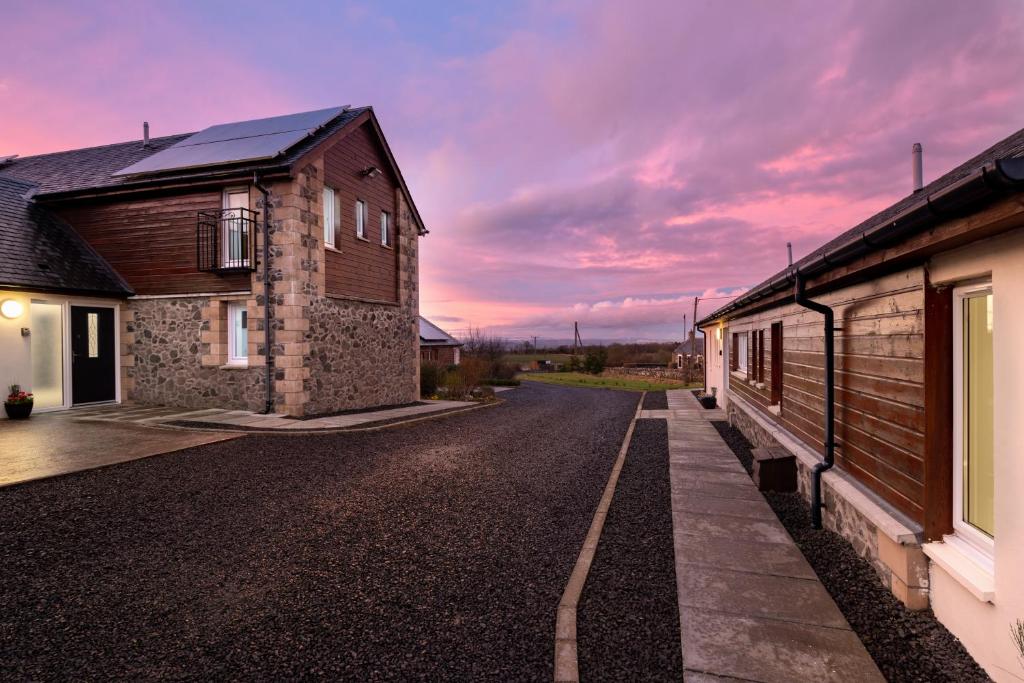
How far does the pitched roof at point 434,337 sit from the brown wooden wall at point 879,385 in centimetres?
2848

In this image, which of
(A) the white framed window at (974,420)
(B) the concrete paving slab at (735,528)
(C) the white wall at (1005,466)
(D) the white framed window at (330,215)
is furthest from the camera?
(D) the white framed window at (330,215)

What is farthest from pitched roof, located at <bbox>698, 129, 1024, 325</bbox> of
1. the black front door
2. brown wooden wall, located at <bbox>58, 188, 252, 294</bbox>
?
the black front door

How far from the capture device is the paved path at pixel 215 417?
1123 cm

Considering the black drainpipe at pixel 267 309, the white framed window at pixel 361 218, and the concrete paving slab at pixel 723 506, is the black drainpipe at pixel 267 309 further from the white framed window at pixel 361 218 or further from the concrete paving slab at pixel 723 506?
the concrete paving slab at pixel 723 506

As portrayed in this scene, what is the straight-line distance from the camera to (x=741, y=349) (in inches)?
543

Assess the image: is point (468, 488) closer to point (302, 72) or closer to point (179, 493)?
point (179, 493)

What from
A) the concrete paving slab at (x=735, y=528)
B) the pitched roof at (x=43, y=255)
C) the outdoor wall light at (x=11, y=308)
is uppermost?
the pitched roof at (x=43, y=255)

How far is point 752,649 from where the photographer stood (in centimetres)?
309

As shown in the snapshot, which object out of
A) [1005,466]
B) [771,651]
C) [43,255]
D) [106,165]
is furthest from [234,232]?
[1005,466]

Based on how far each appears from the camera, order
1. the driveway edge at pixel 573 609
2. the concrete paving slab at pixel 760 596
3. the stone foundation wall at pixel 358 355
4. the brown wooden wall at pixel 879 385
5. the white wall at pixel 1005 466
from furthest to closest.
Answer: the stone foundation wall at pixel 358 355 < the brown wooden wall at pixel 879 385 < the concrete paving slab at pixel 760 596 < the driveway edge at pixel 573 609 < the white wall at pixel 1005 466

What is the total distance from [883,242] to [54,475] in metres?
10.1

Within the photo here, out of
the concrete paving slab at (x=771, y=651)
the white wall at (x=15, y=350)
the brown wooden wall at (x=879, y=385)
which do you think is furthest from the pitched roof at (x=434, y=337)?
the concrete paving slab at (x=771, y=651)

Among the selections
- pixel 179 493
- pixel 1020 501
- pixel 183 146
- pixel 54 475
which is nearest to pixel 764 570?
pixel 1020 501

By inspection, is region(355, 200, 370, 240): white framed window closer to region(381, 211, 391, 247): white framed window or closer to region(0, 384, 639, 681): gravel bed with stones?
region(381, 211, 391, 247): white framed window
